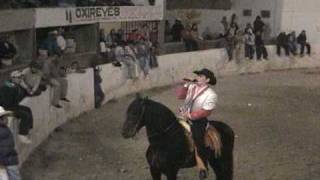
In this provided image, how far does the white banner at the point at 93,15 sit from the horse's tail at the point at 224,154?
10.1m

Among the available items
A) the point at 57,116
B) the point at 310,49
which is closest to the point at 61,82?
the point at 57,116

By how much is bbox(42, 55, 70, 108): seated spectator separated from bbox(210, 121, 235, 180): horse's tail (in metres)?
6.06

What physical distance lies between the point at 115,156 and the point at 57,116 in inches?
110

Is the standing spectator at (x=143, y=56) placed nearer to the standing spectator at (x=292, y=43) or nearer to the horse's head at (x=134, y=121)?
the standing spectator at (x=292, y=43)

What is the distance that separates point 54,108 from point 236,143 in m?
4.15

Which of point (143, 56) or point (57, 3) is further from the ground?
point (57, 3)

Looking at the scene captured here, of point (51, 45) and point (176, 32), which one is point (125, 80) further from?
point (176, 32)

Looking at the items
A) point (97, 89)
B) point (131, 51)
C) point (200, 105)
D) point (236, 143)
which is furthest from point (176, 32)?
point (200, 105)

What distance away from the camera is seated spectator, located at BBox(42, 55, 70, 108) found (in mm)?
15836

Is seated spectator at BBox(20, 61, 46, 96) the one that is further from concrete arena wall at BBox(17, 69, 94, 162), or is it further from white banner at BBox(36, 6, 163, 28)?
white banner at BBox(36, 6, 163, 28)

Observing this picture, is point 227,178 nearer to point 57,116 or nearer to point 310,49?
point 57,116

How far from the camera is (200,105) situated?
9961mm

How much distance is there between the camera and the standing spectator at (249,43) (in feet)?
102

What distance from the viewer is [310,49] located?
115 feet
